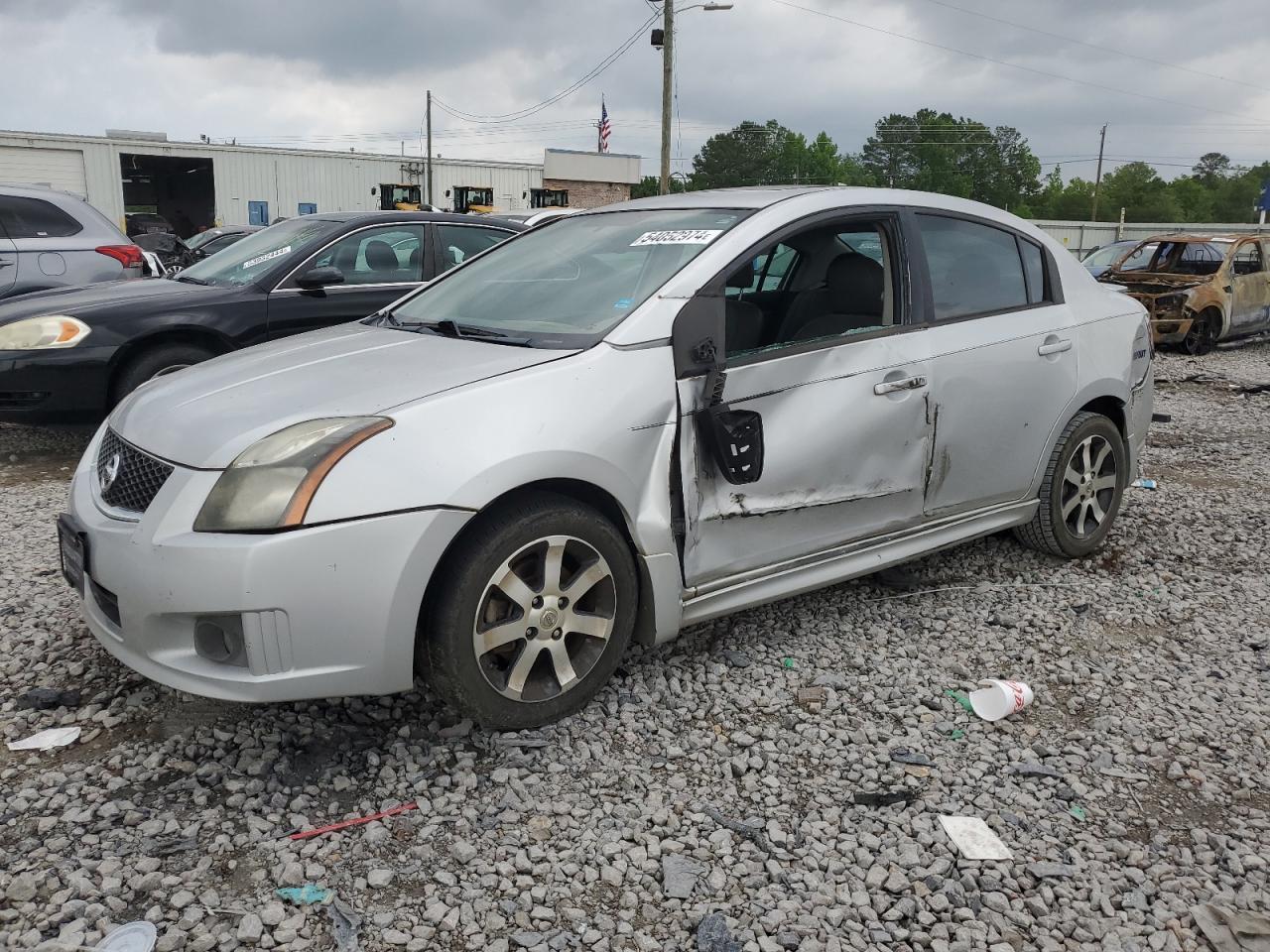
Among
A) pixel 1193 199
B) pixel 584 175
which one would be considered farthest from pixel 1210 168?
pixel 584 175

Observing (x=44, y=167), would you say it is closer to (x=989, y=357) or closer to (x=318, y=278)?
(x=318, y=278)

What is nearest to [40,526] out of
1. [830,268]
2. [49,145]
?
[830,268]

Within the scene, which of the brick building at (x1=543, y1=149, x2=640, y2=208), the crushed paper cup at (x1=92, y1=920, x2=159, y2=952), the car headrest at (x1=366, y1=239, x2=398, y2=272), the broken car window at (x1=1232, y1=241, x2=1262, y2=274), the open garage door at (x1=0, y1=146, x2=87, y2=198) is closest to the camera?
the crushed paper cup at (x1=92, y1=920, x2=159, y2=952)

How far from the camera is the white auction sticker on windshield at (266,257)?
7008mm

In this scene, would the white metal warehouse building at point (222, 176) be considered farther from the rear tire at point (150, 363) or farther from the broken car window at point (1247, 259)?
the broken car window at point (1247, 259)

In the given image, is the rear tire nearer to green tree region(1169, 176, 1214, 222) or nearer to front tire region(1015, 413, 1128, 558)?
front tire region(1015, 413, 1128, 558)

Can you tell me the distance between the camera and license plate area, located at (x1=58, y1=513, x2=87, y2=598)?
2986 millimetres

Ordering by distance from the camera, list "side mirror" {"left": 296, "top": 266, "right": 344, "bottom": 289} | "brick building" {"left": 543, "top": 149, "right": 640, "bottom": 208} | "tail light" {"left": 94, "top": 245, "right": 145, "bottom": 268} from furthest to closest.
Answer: "brick building" {"left": 543, "top": 149, "right": 640, "bottom": 208} < "tail light" {"left": 94, "top": 245, "right": 145, "bottom": 268} < "side mirror" {"left": 296, "top": 266, "right": 344, "bottom": 289}

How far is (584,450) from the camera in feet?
9.75

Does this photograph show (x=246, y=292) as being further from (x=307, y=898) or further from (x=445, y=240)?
(x=307, y=898)

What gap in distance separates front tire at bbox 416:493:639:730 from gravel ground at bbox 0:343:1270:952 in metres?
0.19

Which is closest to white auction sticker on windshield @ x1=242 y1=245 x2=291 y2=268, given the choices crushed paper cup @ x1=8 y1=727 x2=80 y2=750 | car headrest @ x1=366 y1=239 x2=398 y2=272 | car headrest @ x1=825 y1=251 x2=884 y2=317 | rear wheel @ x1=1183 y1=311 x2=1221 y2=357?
car headrest @ x1=366 y1=239 x2=398 y2=272

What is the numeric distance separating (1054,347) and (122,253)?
7488mm

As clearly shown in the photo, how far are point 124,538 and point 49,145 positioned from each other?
147 feet
